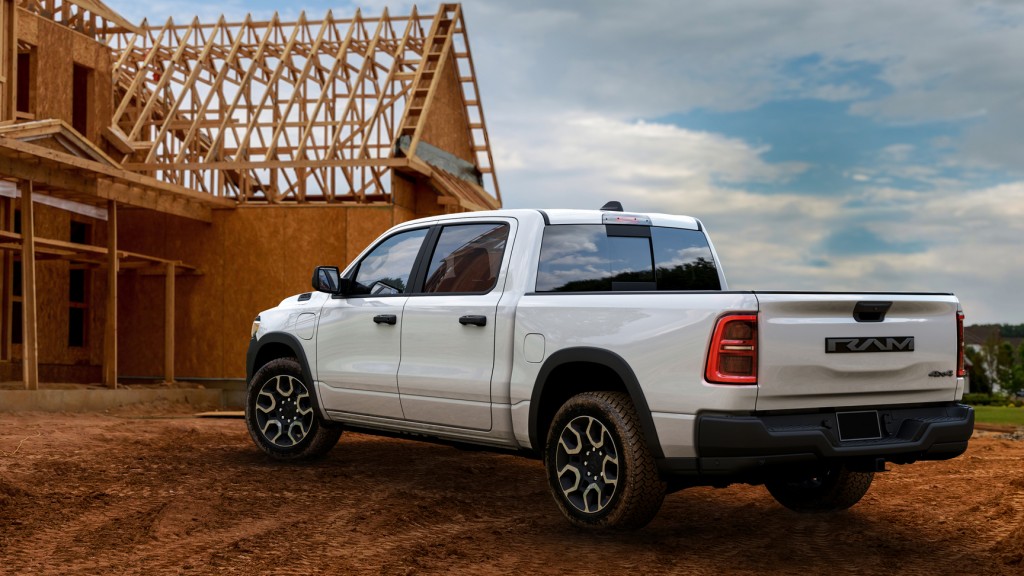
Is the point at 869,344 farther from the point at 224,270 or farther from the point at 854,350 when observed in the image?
the point at 224,270

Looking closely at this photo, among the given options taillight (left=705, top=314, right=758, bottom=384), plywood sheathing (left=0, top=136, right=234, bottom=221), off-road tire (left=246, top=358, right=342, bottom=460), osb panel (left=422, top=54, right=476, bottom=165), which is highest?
osb panel (left=422, top=54, right=476, bottom=165)

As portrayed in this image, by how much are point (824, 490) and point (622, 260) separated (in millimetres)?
2077

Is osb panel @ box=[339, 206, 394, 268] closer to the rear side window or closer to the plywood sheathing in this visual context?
the plywood sheathing

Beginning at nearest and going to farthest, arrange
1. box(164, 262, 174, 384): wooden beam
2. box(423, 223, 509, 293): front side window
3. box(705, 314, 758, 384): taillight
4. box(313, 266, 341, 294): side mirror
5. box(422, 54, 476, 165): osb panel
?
1. box(705, 314, 758, 384): taillight
2. box(423, 223, 509, 293): front side window
3. box(313, 266, 341, 294): side mirror
4. box(164, 262, 174, 384): wooden beam
5. box(422, 54, 476, 165): osb panel

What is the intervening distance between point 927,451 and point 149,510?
15.9 ft

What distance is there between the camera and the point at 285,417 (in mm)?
8562

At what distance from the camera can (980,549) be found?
5758 millimetres

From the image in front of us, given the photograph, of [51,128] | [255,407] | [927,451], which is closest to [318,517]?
[255,407]

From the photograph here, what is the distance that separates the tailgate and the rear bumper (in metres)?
0.09

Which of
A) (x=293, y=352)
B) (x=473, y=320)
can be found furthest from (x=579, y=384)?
(x=293, y=352)

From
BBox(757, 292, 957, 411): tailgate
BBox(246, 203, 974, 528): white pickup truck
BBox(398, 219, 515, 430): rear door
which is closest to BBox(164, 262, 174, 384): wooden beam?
BBox(246, 203, 974, 528): white pickup truck

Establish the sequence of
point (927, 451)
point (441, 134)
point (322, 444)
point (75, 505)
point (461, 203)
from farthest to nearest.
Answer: point (441, 134), point (461, 203), point (322, 444), point (75, 505), point (927, 451)

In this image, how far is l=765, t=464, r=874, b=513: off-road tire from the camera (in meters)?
6.73

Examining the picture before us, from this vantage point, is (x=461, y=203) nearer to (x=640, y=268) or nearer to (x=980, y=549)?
(x=640, y=268)
